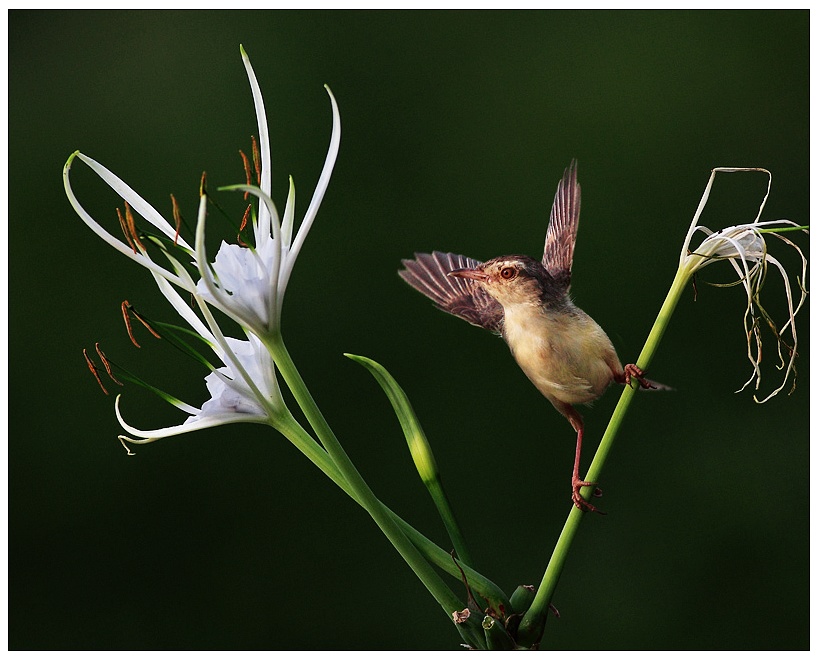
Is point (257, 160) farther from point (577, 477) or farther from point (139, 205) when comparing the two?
point (577, 477)

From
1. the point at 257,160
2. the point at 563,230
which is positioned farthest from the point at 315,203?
the point at 563,230

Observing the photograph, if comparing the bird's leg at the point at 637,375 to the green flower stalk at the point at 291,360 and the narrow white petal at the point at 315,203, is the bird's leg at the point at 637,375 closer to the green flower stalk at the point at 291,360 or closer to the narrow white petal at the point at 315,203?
the green flower stalk at the point at 291,360

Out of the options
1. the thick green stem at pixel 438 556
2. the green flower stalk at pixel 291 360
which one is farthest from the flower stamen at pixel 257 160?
the thick green stem at pixel 438 556

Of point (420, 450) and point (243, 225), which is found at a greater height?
point (243, 225)

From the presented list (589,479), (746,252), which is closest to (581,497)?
(589,479)

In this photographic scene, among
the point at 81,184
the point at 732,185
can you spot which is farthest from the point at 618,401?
the point at 81,184

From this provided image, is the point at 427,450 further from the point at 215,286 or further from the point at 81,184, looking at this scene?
the point at 81,184

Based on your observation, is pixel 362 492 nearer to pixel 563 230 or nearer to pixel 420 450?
pixel 420 450
